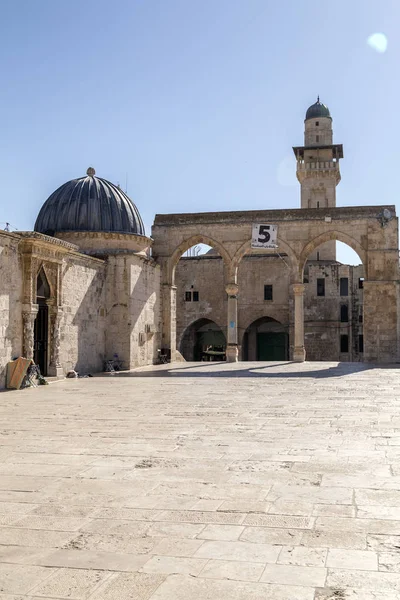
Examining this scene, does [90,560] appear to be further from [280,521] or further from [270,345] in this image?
[270,345]

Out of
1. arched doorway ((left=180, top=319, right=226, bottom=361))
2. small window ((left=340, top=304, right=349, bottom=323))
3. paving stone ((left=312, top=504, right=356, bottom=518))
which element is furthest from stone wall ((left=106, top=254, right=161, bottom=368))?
small window ((left=340, top=304, right=349, bottom=323))

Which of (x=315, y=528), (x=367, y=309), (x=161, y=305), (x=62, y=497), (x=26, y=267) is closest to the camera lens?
(x=315, y=528)

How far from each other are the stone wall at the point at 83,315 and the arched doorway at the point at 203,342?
18.9 meters

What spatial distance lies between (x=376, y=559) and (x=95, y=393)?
34.8ft

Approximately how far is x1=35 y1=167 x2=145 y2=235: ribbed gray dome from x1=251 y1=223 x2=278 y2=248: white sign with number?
14.7 ft

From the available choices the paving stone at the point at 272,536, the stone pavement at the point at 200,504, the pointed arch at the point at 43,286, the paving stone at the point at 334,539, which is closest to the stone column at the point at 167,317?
the pointed arch at the point at 43,286

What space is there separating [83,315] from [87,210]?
454 cm

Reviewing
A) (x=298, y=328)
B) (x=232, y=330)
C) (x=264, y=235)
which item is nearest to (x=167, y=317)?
(x=232, y=330)

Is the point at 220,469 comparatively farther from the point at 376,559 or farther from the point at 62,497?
the point at 376,559

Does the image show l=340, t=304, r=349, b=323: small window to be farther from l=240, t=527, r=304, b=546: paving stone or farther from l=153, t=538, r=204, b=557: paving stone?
l=153, t=538, r=204, b=557: paving stone

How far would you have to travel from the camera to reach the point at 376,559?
12.2ft

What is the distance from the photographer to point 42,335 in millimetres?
18047

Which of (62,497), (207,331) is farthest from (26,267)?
(207,331)

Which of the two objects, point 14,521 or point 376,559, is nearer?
point 376,559
